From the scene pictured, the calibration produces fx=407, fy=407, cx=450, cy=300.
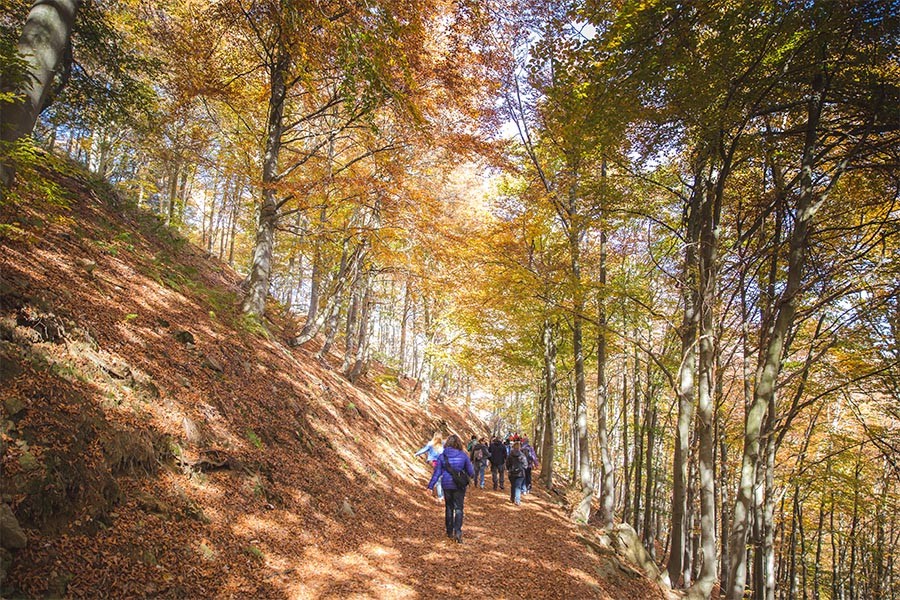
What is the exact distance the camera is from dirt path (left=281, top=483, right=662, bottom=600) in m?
5.61

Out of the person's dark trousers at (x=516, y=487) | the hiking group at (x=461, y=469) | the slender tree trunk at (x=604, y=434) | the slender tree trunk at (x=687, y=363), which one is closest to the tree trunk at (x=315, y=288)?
the hiking group at (x=461, y=469)

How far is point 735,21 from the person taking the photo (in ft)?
18.0

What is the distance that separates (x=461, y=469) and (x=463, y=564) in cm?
154

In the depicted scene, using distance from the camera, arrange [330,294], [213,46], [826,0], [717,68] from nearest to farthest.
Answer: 1. [826,0]
2. [717,68]
3. [213,46]
4. [330,294]

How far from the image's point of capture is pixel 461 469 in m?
7.87

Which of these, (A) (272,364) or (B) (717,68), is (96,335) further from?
(B) (717,68)

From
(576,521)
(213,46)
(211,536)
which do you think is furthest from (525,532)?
(213,46)

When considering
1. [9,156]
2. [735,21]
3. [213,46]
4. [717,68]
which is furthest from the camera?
[213,46]

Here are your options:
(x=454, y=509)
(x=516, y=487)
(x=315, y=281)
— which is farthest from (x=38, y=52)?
(x=516, y=487)

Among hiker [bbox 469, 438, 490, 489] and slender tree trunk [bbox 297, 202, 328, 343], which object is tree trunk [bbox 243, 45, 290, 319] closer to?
slender tree trunk [bbox 297, 202, 328, 343]

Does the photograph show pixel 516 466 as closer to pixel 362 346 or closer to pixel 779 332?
pixel 779 332

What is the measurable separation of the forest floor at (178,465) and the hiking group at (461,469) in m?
0.58

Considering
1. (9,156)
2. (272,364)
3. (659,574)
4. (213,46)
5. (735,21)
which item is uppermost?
(213,46)

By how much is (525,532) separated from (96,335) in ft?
30.2
